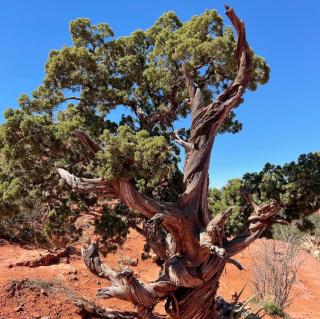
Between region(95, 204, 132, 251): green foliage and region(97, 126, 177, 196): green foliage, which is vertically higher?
region(97, 126, 177, 196): green foliage

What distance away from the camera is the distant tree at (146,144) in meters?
8.02

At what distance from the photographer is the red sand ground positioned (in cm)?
978

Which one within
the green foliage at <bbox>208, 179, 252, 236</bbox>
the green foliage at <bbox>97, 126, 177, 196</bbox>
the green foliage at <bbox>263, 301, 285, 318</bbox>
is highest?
the green foliage at <bbox>208, 179, 252, 236</bbox>

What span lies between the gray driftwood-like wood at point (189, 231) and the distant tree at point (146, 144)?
0.02 meters

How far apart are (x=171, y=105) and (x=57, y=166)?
3459mm

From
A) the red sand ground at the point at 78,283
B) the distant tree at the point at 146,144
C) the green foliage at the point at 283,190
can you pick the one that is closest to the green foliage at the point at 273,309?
the red sand ground at the point at 78,283

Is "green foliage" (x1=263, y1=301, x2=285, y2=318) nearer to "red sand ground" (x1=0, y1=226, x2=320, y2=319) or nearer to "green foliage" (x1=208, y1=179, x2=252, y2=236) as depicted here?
"red sand ground" (x1=0, y1=226, x2=320, y2=319)

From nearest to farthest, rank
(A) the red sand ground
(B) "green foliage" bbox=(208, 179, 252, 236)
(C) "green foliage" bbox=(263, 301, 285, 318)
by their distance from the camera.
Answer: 1. (A) the red sand ground
2. (B) "green foliage" bbox=(208, 179, 252, 236)
3. (C) "green foliage" bbox=(263, 301, 285, 318)

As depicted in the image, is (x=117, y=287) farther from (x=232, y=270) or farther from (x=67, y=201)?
(x=232, y=270)

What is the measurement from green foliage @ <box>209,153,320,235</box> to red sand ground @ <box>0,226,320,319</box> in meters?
4.27

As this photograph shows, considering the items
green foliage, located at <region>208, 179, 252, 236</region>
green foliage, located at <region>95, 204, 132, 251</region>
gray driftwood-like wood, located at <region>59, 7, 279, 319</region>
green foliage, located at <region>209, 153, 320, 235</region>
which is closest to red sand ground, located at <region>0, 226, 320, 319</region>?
green foliage, located at <region>95, 204, 132, 251</region>

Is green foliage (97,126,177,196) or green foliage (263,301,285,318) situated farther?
green foliage (263,301,285,318)

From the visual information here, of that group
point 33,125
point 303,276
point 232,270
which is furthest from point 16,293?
point 303,276

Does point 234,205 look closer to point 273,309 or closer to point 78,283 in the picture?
point 273,309
